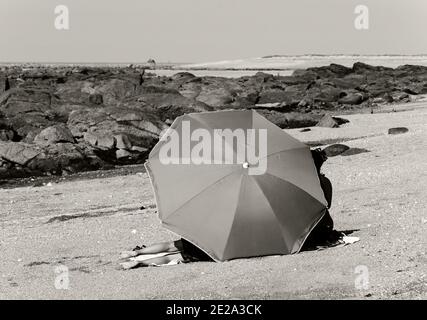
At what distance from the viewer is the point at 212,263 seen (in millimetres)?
8672

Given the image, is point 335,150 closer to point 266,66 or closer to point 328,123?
point 328,123

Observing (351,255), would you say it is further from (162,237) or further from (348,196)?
(348,196)

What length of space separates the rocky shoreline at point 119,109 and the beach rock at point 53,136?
32mm

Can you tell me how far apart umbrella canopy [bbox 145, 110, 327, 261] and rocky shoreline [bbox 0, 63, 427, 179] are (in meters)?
12.2

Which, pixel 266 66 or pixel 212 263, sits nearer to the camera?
pixel 212 263

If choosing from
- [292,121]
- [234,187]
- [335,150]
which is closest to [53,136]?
[335,150]

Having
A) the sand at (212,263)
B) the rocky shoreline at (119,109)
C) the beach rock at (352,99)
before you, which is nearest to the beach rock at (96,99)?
the rocky shoreline at (119,109)

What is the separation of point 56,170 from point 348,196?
406 inches

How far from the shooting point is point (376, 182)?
13.7m

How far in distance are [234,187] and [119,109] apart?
661 inches

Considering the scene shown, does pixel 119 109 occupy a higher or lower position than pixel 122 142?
higher

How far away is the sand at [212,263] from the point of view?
25.4ft
